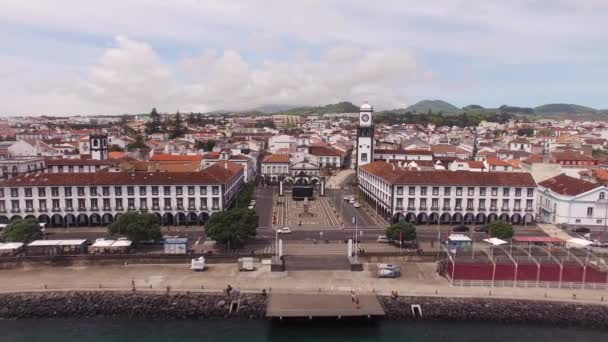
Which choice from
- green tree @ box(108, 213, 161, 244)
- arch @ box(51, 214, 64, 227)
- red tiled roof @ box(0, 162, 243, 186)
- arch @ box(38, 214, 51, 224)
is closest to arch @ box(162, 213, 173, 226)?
red tiled roof @ box(0, 162, 243, 186)

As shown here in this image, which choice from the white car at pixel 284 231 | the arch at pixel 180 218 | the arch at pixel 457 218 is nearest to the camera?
the white car at pixel 284 231

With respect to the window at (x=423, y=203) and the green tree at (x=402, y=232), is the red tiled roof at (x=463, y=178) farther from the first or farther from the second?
the green tree at (x=402, y=232)

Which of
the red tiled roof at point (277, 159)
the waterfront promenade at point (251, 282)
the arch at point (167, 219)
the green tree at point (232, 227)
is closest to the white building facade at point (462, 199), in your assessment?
the waterfront promenade at point (251, 282)

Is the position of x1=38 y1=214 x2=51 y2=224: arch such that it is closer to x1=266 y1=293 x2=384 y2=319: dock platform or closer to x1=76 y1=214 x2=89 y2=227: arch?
x1=76 y1=214 x2=89 y2=227: arch

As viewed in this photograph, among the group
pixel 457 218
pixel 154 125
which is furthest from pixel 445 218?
pixel 154 125

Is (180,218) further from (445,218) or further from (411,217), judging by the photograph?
(445,218)

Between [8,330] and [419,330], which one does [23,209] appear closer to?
[8,330]
